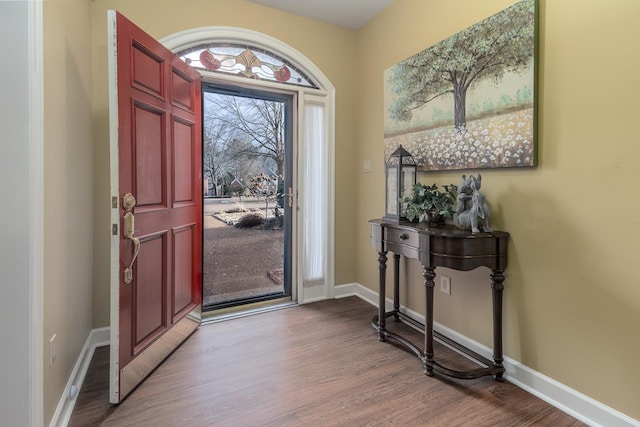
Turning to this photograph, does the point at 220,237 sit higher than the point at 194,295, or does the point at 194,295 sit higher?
the point at 220,237

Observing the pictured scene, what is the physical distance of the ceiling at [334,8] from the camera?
106 inches

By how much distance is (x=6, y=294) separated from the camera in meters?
1.15

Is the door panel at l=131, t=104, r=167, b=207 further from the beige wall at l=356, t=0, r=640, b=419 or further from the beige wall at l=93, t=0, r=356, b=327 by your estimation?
the beige wall at l=356, t=0, r=640, b=419

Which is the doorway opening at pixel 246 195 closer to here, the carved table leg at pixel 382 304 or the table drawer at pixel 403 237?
the carved table leg at pixel 382 304

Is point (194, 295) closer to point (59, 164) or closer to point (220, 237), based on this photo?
point (220, 237)

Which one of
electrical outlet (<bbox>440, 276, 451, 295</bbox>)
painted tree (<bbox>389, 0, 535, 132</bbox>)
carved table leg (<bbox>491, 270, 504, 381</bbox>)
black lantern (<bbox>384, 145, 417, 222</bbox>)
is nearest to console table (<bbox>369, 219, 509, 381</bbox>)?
carved table leg (<bbox>491, 270, 504, 381</bbox>)

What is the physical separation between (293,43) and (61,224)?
236 centimetres

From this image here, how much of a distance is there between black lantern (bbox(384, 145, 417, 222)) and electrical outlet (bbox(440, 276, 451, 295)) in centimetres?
55

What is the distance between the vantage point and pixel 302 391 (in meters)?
1.75

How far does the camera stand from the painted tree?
1730mm

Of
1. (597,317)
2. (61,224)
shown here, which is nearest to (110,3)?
(61,224)

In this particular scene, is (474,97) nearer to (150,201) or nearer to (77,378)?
(150,201)

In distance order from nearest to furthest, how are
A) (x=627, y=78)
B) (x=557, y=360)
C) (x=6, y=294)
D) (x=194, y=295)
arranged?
(x=6, y=294) < (x=627, y=78) < (x=557, y=360) < (x=194, y=295)

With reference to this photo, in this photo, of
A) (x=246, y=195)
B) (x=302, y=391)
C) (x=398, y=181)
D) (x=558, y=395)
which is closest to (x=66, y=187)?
(x=246, y=195)
